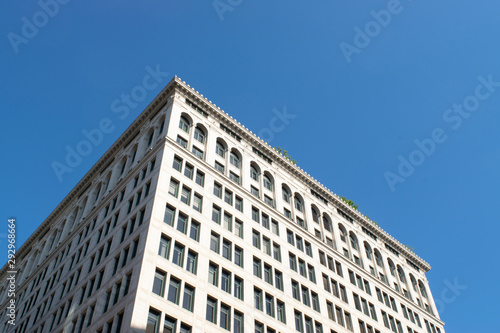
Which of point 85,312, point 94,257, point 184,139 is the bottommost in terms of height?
point 85,312

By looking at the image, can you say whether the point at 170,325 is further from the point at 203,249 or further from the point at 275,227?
the point at 275,227

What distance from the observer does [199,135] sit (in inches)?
2191

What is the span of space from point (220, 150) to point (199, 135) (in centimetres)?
332

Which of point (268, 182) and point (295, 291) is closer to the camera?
point (295, 291)

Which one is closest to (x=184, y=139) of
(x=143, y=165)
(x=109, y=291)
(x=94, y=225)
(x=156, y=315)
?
(x=143, y=165)

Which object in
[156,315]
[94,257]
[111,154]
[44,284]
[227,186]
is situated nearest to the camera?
[156,315]

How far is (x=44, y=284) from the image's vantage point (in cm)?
5728

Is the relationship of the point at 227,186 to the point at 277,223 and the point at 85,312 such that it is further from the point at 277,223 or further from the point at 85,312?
the point at 85,312

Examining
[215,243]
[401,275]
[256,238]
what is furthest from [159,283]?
[401,275]

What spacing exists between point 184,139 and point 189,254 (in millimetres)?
15752

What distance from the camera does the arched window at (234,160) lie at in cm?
5725

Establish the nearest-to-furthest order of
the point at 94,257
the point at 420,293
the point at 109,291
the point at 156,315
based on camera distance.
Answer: the point at 156,315
the point at 109,291
the point at 94,257
the point at 420,293

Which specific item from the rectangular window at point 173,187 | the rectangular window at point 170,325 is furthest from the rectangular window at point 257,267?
the rectangular window at point 170,325

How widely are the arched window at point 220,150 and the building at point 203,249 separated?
374 mm
